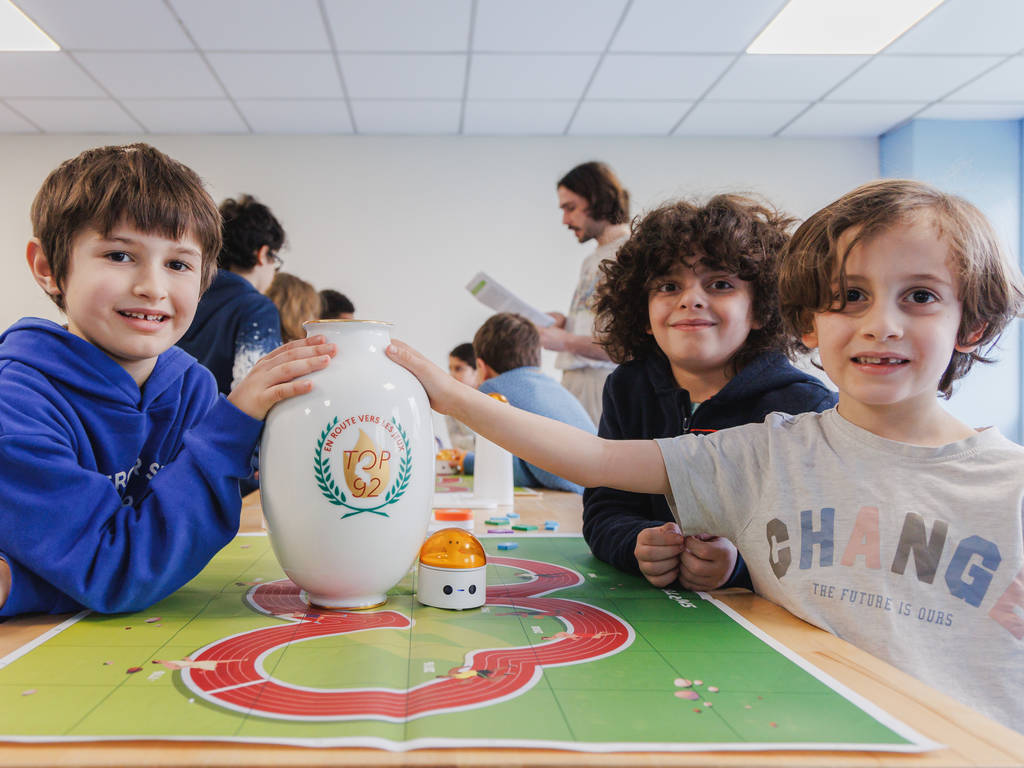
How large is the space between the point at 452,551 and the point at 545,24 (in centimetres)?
290

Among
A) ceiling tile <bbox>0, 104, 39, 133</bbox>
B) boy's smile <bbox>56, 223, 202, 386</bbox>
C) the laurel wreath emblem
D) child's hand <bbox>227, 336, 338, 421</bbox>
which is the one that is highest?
ceiling tile <bbox>0, 104, 39, 133</bbox>

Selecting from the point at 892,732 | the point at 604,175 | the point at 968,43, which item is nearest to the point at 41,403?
the point at 892,732

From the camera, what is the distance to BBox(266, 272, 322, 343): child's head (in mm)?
2729

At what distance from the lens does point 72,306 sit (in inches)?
31.3

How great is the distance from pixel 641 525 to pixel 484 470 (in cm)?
53

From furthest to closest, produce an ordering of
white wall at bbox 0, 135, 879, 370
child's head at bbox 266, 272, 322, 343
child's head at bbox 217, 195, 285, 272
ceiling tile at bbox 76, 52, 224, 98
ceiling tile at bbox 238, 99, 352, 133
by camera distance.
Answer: white wall at bbox 0, 135, 879, 370 < ceiling tile at bbox 238, 99, 352, 133 < ceiling tile at bbox 76, 52, 224, 98 < child's head at bbox 266, 272, 322, 343 < child's head at bbox 217, 195, 285, 272

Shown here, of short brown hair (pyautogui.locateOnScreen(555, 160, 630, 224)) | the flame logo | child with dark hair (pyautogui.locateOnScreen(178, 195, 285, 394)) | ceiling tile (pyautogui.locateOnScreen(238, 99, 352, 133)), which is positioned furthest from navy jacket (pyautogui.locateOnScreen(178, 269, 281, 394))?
ceiling tile (pyautogui.locateOnScreen(238, 99, 352, 133))

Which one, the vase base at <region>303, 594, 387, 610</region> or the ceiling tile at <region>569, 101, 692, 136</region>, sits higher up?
the ceiling tile at <region>569, 101, 692, 136</region>

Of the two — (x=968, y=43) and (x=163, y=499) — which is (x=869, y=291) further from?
(x=968, y=43)

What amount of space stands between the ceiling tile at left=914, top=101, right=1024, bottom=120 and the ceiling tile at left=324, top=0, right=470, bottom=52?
2653mm

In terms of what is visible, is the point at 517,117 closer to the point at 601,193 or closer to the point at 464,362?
the point at 464,362

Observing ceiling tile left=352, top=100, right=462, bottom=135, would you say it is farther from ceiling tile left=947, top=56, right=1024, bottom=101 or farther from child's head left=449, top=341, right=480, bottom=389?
ceiling tile left=947, top=56, right=1024, bottom=101

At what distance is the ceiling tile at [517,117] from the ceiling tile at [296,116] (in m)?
0.71

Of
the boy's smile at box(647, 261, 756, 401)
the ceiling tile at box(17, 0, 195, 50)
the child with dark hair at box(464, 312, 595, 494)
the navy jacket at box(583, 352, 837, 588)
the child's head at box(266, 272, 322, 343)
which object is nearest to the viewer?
the navy jacket at box(583, 352, 837, 588)
